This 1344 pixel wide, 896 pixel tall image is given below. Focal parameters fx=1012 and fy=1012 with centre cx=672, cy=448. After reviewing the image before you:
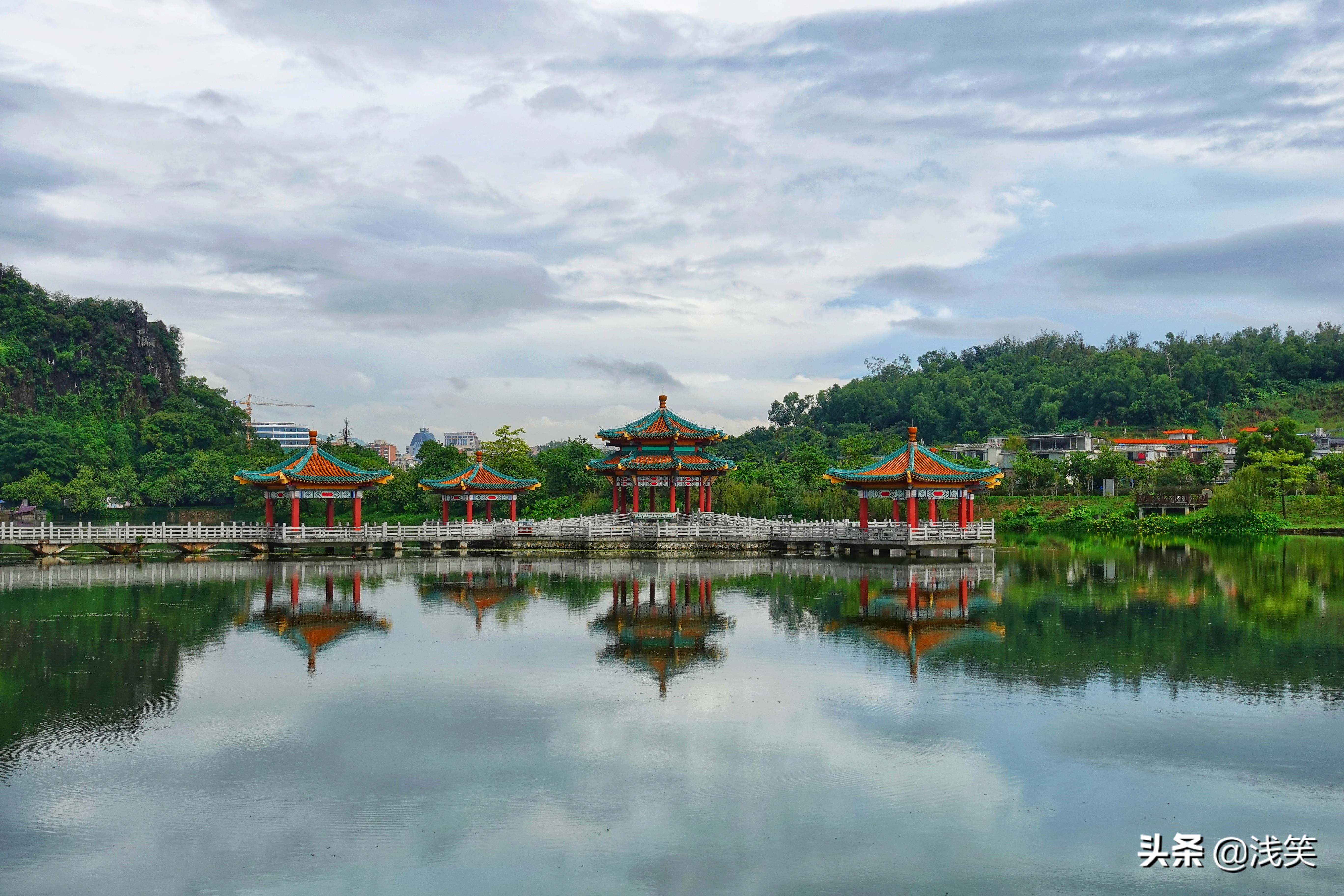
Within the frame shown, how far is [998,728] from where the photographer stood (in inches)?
500

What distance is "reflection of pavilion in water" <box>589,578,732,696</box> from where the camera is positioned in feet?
58.0

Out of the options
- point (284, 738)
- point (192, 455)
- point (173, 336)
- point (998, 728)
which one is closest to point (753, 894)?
point (998, 728)

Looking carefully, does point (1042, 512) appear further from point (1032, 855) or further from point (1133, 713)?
point (1032, 855)

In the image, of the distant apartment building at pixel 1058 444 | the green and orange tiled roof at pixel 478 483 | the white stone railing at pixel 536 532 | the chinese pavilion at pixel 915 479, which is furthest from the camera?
the distant apartment building at pixel 1058 444

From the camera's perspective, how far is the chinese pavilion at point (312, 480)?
38.8 meters

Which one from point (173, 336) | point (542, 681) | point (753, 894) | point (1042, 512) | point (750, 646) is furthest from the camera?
point (173, 336)

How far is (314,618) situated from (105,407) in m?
76.4

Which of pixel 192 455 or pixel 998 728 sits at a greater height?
pixel 192 455

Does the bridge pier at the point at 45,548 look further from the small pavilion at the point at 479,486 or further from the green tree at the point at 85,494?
the green tree at the point at 85,494

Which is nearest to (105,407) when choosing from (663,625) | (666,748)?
(663,625)

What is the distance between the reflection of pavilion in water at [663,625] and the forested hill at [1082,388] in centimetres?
6536

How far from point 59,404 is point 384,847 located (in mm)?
90935
